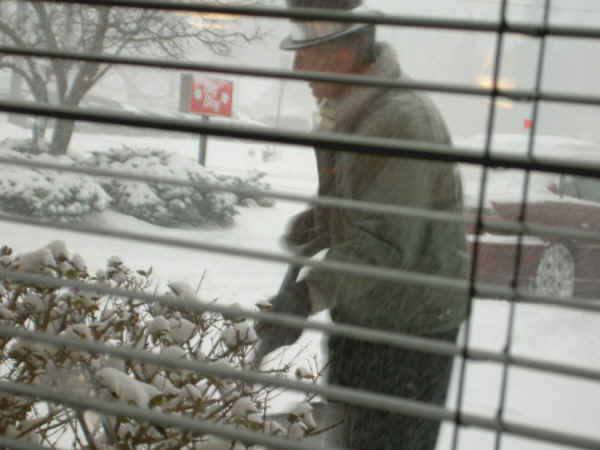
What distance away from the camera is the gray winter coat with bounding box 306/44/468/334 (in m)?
1.30

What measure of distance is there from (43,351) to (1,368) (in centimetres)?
44

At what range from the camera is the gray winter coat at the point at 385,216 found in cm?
130

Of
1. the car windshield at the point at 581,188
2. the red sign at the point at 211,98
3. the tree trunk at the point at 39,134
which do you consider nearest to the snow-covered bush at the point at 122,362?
the tree trunk at the point at 39,134

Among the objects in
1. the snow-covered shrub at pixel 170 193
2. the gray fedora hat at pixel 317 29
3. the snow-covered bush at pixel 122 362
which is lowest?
the snow-covered bush at pixel 122 362

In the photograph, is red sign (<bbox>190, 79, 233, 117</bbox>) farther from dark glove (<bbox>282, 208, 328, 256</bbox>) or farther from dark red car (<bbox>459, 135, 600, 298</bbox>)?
dark red car (<bbox>459, 135, 600, 298</bbox>)

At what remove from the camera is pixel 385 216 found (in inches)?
52.9

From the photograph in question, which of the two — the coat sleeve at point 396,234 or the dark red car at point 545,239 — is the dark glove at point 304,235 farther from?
the dark red car at point 545,239

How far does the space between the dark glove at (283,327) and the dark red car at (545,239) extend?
370 millimetres

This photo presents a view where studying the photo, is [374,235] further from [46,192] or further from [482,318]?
[46,192]

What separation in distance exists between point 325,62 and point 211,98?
0.26 metres

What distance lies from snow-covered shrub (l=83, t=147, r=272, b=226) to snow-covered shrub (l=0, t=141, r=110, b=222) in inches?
1.7

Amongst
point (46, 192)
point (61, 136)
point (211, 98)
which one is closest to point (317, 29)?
point (211, 98)

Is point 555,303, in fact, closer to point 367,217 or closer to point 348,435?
point 367,217

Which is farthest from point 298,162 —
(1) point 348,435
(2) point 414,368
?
(1) point 348,435
